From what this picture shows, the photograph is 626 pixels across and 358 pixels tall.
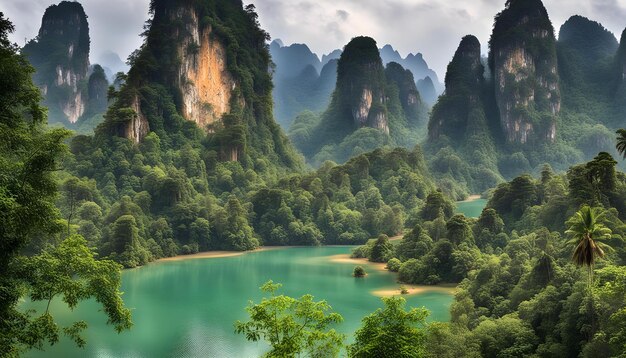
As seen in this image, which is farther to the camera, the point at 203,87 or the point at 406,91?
the point at 406,91

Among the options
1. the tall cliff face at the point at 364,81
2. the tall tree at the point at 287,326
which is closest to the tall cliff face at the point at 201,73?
the tall cliff face at the point at 364,81

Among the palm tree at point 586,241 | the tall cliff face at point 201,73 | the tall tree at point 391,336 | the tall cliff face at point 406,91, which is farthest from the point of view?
the tall cliff face at point 406,91

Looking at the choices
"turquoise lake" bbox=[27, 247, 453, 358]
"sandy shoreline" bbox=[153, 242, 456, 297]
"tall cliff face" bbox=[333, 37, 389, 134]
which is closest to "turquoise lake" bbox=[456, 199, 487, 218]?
"sandy shoreline" bbox=[153, 242, 456, 297]

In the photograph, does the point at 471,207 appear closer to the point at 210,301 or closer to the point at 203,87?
the point at 203,87

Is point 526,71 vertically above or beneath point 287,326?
above

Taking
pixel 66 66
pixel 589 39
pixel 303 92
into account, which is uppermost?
pixel 303 92

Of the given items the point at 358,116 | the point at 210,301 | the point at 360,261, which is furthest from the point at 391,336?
the point at 358,116

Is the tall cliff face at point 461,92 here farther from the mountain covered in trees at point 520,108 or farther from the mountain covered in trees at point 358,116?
the mountain covered in trees at point 358,116

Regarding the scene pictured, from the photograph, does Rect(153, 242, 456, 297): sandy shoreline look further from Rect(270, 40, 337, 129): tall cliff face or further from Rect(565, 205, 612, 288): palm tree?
Rect(270, 40, 337, 129): tall cliff face
